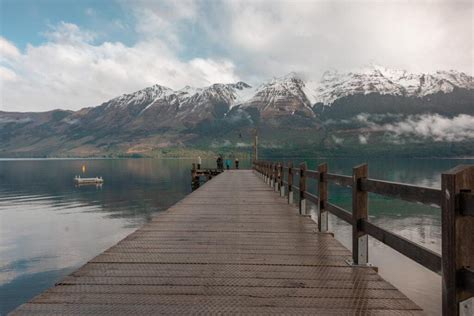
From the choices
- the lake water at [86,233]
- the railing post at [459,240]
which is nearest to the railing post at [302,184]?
the railing post at [459,240]

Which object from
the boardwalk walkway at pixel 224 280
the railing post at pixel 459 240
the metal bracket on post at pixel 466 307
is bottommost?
the boardwalk walkway at pixel 224 280

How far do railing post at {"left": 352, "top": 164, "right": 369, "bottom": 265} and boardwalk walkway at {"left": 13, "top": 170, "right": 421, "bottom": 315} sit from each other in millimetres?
235

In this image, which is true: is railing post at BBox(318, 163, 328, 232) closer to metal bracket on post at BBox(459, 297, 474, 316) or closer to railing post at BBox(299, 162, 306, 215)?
railing post at BBox(299, 162, 306, 215)

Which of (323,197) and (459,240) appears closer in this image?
(459,240)

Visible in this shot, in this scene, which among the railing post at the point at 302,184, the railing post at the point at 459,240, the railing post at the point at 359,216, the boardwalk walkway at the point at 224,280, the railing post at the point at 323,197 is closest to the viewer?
the railing post at the point at 459,240

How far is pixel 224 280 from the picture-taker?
502 centimetres

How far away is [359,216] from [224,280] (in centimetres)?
223

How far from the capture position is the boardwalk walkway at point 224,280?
162 inches

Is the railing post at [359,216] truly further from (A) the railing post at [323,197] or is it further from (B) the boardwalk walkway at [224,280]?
(A) the railing post at [323,197]

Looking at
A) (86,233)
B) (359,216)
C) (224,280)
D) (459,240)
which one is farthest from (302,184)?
(86,233)

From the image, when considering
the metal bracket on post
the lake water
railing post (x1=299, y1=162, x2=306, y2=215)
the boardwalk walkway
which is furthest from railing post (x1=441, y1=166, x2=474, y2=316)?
the lake water

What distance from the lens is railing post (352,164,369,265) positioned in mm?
5719

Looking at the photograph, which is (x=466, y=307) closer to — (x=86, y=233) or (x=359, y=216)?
(x=359, y=216)

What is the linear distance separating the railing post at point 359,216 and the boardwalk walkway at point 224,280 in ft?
0.77
